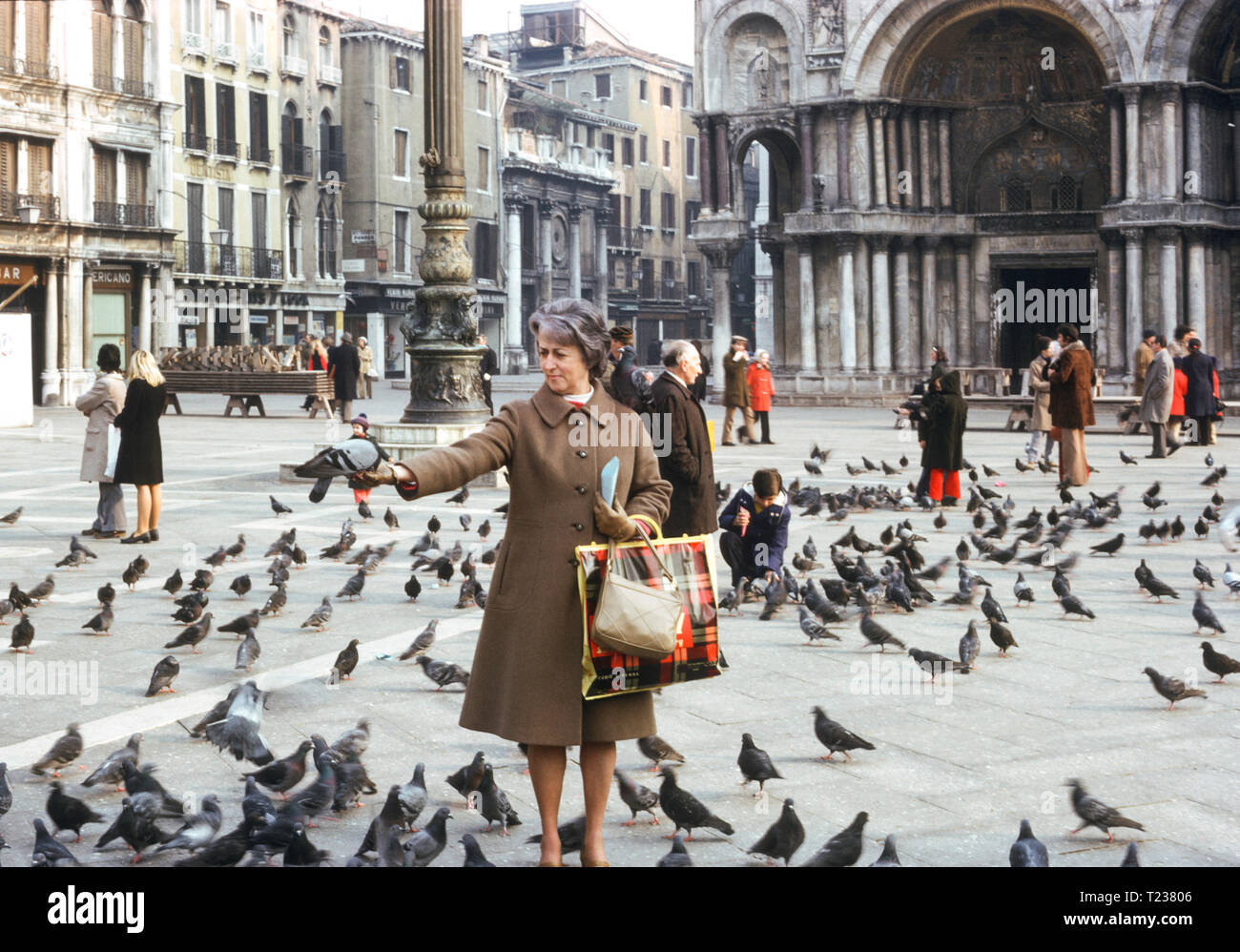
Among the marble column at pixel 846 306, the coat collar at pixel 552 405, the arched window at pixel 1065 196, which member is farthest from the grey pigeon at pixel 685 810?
the arched window at pixel 1065 196

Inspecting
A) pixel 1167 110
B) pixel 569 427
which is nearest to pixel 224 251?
pixel 1167 110

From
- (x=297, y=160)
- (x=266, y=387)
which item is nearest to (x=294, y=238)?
(x=297, y=160)

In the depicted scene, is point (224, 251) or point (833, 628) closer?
point (833, 628)

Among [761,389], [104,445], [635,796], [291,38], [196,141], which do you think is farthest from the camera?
[291,38]

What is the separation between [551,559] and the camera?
4371 millimetres

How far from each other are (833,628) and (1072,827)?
3738 mm

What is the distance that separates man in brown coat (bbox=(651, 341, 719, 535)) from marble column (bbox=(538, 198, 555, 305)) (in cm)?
5485

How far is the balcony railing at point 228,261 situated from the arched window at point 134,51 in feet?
16.8

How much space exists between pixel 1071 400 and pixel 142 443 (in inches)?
333

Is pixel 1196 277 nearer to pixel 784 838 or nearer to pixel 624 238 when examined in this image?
Answer: pixel 784 838

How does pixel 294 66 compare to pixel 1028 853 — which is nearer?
pixel 1028 853

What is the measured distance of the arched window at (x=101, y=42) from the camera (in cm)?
3569
